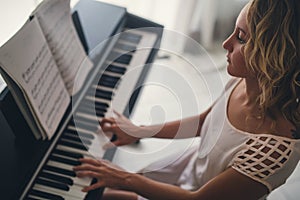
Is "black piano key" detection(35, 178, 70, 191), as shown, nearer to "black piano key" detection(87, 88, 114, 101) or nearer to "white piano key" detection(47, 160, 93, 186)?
"white piano key" detection(47, 160, 93, 186)

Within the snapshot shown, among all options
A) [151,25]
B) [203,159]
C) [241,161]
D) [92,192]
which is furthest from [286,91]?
[151,25]

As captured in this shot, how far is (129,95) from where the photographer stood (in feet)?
4.51

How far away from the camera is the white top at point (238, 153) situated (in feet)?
2.99

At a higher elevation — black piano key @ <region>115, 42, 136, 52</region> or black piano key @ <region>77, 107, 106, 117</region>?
black piano key @ <region>115, 42, 136, 52</region>

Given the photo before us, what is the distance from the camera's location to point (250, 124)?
0.98 meters

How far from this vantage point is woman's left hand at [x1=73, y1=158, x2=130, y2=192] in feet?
3.47

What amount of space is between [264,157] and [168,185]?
0.93 ft

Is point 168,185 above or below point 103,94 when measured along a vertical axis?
below

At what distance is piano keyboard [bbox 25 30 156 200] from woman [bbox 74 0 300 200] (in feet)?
0.15

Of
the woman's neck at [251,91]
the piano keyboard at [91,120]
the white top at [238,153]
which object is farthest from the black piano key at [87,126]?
the woman's neck at [251,91]

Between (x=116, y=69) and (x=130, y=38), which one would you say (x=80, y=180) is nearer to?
(x=116, y=69)

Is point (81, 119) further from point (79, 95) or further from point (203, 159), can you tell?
point (203, 159)

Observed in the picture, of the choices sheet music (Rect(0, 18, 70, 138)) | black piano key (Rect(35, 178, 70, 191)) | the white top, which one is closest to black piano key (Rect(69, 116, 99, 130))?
sheet music (Rect(0, 18, 70, 138))

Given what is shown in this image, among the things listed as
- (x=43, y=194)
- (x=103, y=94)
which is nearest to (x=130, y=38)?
(x=103, y=94)
